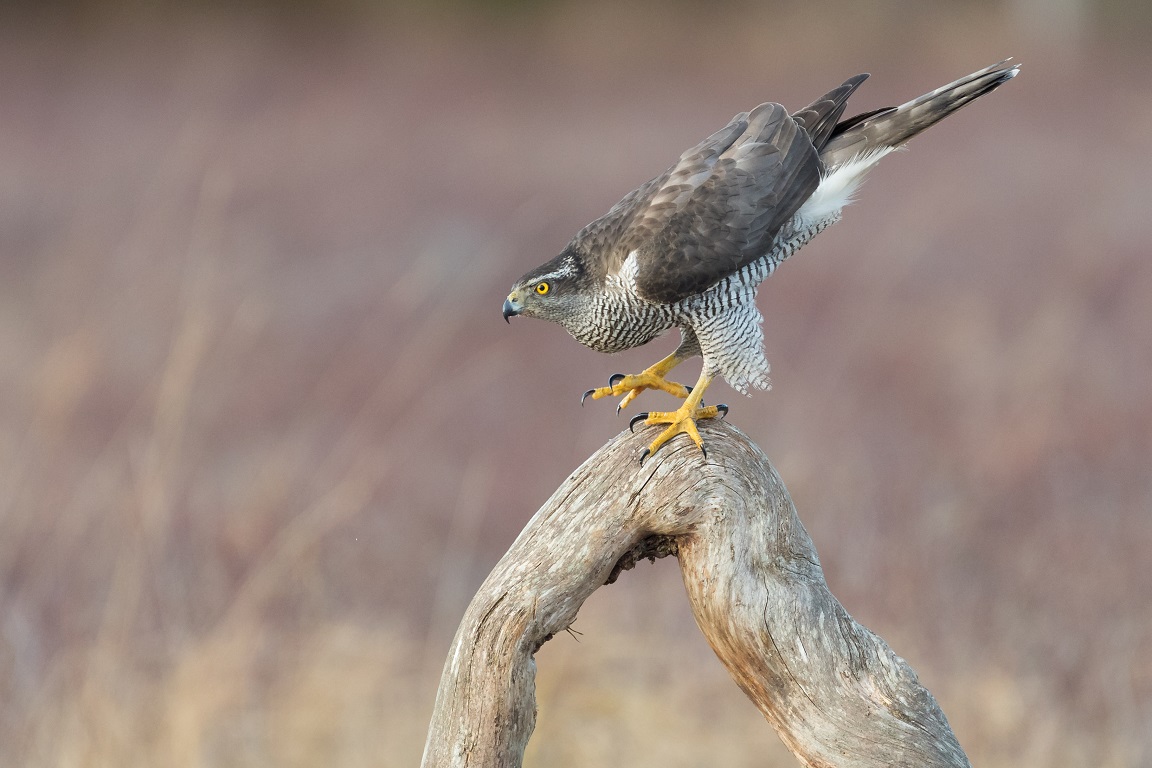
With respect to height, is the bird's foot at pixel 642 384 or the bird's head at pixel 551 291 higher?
the bird's head at pixel 551 291

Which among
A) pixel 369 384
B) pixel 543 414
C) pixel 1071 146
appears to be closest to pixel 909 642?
pixel 543 414

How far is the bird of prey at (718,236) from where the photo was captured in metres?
2.35

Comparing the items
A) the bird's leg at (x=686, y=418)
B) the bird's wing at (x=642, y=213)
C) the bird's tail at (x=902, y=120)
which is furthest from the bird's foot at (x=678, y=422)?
the bird's tail at (x=902, y=120)

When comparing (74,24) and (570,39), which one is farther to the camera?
(570,39)

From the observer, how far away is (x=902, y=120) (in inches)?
97.2

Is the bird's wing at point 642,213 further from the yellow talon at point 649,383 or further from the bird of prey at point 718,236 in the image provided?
the yellow talon at point 649,383

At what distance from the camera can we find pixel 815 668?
216 centimetres

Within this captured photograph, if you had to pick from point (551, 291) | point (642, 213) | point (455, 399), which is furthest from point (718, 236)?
point (455, 399)

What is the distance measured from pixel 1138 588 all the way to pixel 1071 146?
9.29 metres

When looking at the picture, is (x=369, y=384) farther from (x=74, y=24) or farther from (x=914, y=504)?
(x=74, y=24)

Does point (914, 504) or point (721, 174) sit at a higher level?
point (914, 504)

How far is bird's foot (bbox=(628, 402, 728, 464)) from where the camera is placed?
226cm

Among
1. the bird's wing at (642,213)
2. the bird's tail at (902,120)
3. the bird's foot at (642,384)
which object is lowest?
the bird's foot at (642,384)

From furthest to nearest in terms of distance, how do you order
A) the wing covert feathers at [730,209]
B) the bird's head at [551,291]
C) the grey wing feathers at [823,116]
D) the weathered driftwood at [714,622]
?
1. the grey wing feathers at [823,116]
2. the bird's head at [551,291]
3. the wing covert feathers at [730,209]
4. the weathered driftwood at [714,622]
